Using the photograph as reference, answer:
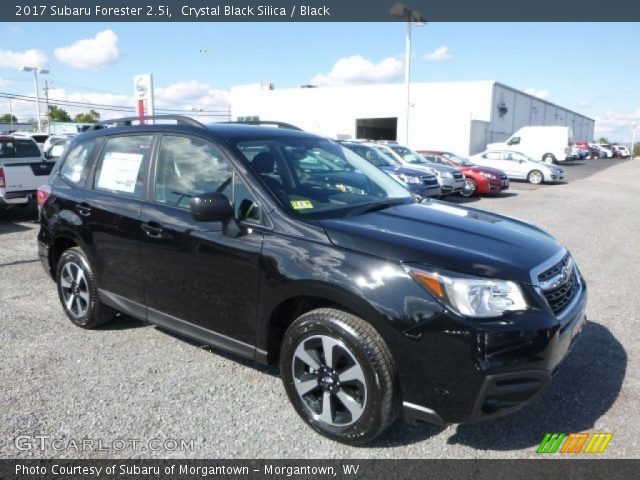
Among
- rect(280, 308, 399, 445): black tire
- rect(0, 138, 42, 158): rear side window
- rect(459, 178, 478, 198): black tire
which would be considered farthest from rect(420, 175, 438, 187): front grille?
rect(280, 308, 399, 445): black tire

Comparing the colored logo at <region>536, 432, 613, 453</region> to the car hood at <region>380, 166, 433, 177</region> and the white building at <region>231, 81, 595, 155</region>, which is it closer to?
the car hood at <region>380, 166, 433, 177</region>

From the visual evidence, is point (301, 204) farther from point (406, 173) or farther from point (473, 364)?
point (406, 173)

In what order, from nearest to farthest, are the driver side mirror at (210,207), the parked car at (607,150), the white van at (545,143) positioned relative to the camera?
the driver side mirror at (210,207)
the white van at (545,143)
the parked car at (607,150)

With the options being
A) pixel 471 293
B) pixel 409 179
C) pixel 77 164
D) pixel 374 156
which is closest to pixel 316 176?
pixel 471 293

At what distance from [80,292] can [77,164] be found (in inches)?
44.5

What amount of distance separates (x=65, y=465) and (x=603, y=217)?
12.3m

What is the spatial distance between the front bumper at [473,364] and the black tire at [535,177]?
2144 cm

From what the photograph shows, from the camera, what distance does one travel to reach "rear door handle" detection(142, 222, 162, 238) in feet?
12.1

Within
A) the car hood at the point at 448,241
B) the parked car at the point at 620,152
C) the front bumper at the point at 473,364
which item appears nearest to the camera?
the front bumper at the point at 473,364

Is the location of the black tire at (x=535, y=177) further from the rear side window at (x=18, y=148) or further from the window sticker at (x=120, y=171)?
the window sticker at (x=120, y=171)

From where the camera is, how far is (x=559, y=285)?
9.84 feet

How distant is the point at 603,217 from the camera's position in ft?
39.7

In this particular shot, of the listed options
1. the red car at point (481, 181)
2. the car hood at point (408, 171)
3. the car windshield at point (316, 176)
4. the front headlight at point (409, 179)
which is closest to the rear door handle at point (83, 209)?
the car windshield at point (316, 176)

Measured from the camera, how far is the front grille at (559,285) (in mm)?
2842
